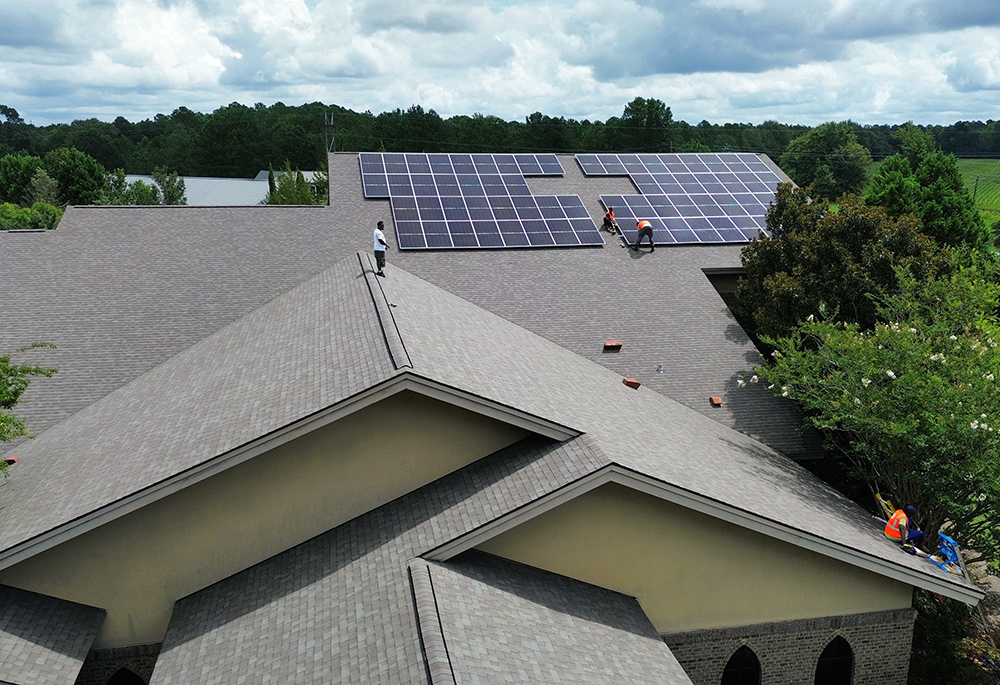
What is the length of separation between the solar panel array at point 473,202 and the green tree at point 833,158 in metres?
89.3

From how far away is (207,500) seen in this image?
47.4ft

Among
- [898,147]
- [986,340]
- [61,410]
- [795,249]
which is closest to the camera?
[986,340]

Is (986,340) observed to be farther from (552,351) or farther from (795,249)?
(552,351)

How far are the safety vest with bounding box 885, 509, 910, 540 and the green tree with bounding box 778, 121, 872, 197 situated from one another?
10620 cm

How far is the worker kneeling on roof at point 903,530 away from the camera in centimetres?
1606

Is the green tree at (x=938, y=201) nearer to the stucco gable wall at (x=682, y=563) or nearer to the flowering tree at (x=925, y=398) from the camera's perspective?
the flowering tree at (x=925, y=398)

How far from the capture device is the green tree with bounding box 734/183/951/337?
23.3 metres

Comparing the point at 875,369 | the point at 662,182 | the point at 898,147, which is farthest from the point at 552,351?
the point at 898,147

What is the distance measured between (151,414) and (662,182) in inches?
1079

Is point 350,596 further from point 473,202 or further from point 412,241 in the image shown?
point 473,202

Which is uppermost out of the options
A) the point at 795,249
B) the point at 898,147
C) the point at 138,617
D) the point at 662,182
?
the point at 898,147

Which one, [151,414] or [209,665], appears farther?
[151,414]

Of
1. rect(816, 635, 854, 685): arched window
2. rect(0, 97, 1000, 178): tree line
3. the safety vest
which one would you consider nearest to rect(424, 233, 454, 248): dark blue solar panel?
the safety vest

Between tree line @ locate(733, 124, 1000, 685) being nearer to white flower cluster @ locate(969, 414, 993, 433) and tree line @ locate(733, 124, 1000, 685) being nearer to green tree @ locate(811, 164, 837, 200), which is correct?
white flower cluster @ locate(969, 414, 993, 433)
